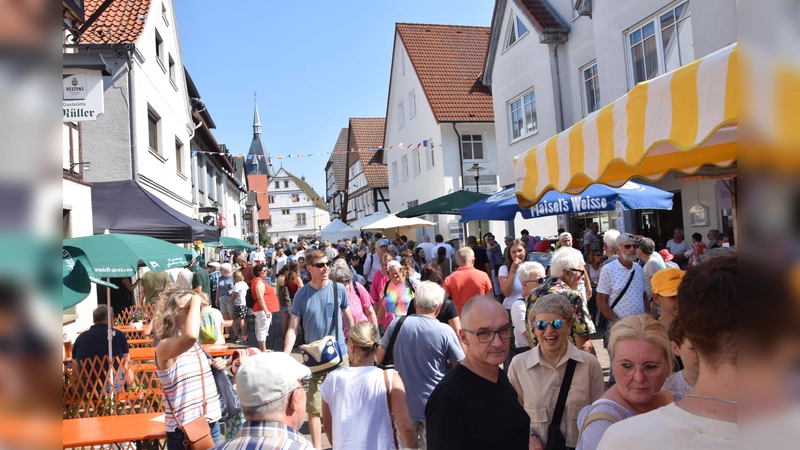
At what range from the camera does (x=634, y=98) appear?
308 centimetres

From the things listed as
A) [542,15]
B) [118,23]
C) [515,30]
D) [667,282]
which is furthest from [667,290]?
[515,30]

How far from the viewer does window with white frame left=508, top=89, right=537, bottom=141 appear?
16406 mm

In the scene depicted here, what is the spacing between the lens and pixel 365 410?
11.5 feet

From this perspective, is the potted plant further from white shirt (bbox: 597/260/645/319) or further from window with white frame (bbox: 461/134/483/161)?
window with white frame (bbox: 461/134/483/161)

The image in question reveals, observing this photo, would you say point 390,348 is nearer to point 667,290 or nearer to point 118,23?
point 667,290

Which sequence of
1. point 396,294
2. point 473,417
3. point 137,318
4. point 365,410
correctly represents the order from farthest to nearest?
point 137,318, point 396,294, point 365,410, point 473,417

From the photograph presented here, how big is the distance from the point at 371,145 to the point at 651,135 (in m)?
37.9

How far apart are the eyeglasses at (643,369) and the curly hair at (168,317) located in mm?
2921

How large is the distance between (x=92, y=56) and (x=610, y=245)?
597 centimetres

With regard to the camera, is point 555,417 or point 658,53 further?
point 658,53

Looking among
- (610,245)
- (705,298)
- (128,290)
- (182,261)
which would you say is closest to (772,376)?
(705,298)

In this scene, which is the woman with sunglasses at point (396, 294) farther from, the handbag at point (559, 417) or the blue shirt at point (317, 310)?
the handbag at point (559, 417)

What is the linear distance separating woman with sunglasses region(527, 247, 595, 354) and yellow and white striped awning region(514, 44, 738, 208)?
60 centimetres

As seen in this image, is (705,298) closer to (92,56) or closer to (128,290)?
(92,56)
